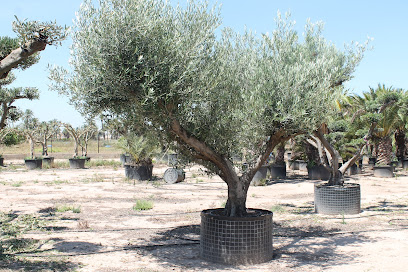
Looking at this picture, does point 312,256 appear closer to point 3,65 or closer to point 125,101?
point 125,101

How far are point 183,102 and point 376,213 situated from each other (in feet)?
25.9

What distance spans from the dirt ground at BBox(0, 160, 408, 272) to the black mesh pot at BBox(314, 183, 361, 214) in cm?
28

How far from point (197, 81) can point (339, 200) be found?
22.3 ft

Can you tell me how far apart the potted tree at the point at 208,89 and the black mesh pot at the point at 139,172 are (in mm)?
13672

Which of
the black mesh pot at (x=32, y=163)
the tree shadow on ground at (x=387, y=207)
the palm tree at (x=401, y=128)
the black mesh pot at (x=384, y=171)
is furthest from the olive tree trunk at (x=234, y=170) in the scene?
the black mesh pot at (x=32, y=163)

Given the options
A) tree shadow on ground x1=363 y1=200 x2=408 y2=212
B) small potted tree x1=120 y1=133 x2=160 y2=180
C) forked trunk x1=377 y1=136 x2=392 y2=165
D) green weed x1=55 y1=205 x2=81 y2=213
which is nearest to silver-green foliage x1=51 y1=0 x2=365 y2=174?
green weed x1=55 y1=205 x2=81 y2=213

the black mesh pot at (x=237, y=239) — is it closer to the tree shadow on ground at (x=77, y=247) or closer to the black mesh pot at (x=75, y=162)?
the tree shadow on ground at (x=77, y=247)

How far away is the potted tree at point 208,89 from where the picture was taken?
5.56m

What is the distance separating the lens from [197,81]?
6.04 m

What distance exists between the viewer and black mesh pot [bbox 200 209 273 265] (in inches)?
260

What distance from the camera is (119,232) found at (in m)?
9.10

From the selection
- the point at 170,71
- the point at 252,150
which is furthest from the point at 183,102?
the point at 252,150

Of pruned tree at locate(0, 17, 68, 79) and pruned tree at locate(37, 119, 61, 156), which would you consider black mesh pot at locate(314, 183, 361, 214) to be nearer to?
pruned tree at locate(0, 17, 68, 79)

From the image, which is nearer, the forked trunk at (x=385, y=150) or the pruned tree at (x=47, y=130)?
the forked trunk at (x=385, y=150)
